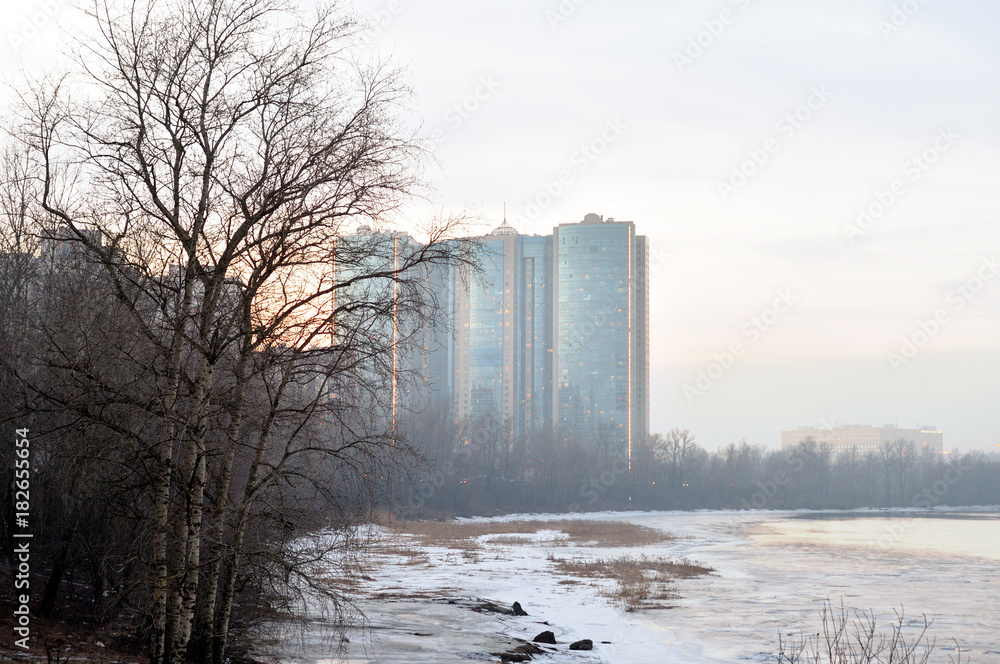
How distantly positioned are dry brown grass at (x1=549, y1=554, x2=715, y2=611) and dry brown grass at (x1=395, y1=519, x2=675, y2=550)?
11.4 metres

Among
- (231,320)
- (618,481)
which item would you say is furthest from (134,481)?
(618,481)

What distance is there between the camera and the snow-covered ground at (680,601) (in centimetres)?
2436

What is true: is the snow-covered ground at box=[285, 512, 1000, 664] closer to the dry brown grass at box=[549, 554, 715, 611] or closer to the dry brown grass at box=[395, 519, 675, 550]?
the dry brown grass at box=[549, 554, 715, 611]

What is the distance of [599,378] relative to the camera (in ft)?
598

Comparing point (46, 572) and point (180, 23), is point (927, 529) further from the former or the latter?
point (180, 23)

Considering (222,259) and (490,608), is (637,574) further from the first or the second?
(222,259)

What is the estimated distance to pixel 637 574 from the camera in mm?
43281

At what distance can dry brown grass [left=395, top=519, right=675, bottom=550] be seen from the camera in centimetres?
6353

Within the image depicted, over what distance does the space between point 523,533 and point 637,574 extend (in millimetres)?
32705

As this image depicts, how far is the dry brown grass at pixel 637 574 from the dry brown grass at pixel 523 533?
11.4m

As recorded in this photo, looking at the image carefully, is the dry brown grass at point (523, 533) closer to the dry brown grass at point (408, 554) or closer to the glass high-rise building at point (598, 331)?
the dry brown grass at point (408, 554)

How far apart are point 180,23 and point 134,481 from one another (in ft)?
25.1

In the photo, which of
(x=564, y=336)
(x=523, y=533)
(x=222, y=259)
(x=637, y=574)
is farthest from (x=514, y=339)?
(x=222, y=259)

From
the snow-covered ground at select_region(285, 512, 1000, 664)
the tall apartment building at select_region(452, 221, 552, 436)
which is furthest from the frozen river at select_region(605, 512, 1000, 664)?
the tall apartment building at select_region(452, 221, 552, 436)
